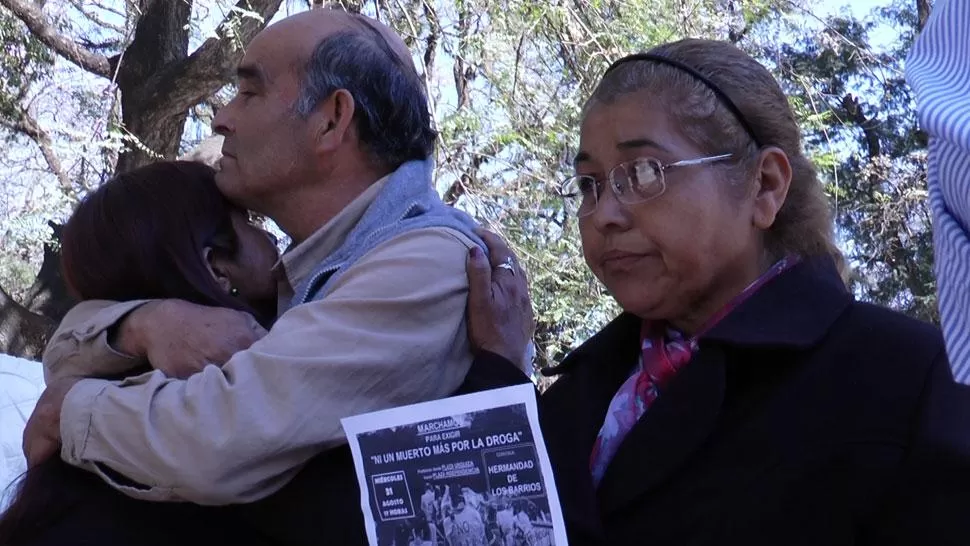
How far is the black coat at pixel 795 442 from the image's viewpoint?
1726 millimetres

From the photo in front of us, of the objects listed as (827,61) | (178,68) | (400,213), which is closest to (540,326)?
(178,68)

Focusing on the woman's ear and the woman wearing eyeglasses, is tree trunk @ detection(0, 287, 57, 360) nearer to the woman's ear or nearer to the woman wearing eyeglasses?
the woman's ear

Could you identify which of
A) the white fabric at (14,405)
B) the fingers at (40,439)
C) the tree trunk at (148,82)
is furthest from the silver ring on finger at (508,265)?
the tree trunk at (148,82)

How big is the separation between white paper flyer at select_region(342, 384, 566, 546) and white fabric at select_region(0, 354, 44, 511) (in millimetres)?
2344

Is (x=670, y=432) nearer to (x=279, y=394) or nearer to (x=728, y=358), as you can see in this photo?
(x=728, y=358)

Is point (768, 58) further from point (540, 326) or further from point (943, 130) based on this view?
point (943, 130)

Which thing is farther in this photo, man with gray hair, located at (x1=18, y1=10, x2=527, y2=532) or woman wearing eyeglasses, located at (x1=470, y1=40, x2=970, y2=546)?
man with gray hair, located at (x1=18, y1=10, x2=527, y2=532)

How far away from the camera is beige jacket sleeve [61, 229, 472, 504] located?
199 cm

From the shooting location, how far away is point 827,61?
12141 millimetres

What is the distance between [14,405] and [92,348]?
1.96 metres

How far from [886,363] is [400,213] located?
1.06 metres

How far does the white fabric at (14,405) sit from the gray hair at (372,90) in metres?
1.71

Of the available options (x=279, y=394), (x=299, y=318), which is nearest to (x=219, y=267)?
(x=299, y=318)

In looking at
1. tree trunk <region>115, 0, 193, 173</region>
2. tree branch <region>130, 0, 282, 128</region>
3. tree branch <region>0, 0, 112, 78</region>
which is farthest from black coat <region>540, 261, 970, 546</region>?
tree branch <region>0, 0, 112, 78</region>
